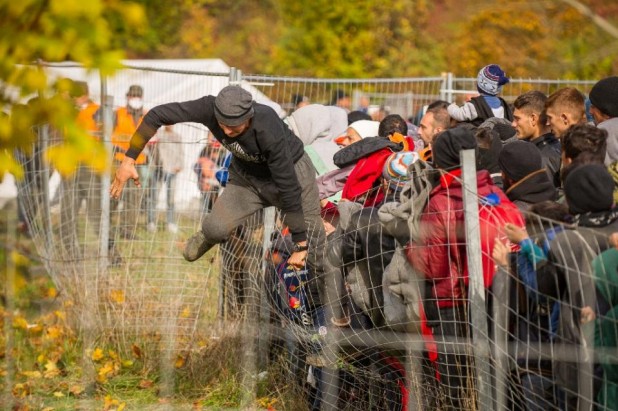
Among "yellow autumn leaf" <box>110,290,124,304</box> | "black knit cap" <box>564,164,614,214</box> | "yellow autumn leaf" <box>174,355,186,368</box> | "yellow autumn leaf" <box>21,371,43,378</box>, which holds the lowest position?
"yellow autumn leaf" <box>21,371,43,378</box>

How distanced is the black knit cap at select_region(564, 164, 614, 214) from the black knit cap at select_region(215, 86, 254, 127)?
7.42 ft

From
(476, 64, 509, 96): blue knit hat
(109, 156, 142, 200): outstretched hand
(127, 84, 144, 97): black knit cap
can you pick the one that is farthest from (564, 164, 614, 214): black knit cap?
(127, 84, 144, 97): black knit cap

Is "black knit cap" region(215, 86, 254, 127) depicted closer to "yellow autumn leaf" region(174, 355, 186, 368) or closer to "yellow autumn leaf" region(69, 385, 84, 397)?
"yellow autumn leaf" region(174, 355, 186, 368)

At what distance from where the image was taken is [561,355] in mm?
3838

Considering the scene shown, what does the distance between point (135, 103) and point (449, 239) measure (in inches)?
242

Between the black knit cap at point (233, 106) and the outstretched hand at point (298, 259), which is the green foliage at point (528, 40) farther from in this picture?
the outstretched hand at point (298, 259)

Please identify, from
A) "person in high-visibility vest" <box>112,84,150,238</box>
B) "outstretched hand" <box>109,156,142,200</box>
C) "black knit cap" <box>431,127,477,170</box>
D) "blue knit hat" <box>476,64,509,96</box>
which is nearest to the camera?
"black knit cap" <box>431,127,477,170</box>

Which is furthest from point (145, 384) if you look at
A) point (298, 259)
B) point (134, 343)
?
point (298, 259)

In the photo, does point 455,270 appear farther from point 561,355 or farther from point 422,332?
point 561,355

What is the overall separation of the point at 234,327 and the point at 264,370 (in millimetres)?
409

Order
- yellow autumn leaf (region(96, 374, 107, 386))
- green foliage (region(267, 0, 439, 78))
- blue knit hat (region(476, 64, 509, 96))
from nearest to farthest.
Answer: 1. yellow autumn leaf (region(96, 374, 107, 386))
2. blue knit hat (region(476, 64, 509, 96))
3. green foliage (region(267, 0, 439, 78))

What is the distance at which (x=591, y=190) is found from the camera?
4.04 m

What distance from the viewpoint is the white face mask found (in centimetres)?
961

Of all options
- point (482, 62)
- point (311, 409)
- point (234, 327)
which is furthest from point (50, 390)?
point (482, 62)
